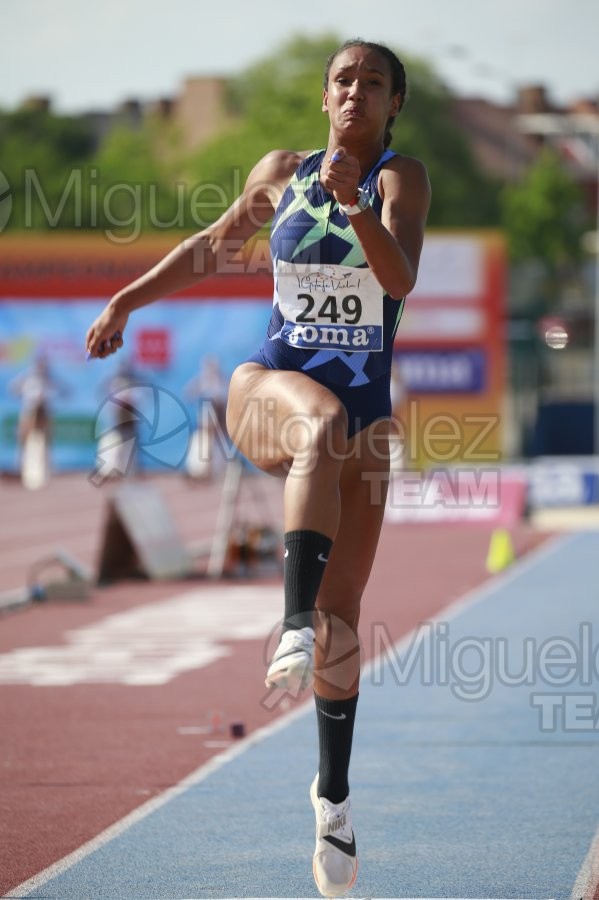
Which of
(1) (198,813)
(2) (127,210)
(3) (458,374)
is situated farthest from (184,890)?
(2) (127,210)

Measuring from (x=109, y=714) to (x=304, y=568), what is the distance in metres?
4.07

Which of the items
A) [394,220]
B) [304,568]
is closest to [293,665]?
[304,568]

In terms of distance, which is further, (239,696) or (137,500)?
(137,500)

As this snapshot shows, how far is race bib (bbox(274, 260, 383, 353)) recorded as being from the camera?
4.18 meters

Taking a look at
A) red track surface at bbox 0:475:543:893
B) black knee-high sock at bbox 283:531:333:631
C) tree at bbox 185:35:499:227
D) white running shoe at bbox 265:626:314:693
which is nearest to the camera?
white running shoe at bbox 265:626:314:693

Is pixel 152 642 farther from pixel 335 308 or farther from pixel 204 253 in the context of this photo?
pixel 335 308

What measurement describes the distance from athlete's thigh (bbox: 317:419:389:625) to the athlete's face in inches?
30.8

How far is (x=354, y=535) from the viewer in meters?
4.32

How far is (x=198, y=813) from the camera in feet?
18.0

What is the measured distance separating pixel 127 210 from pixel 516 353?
2631 centimetres

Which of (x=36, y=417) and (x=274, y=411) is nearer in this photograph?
(x=274, y=411)

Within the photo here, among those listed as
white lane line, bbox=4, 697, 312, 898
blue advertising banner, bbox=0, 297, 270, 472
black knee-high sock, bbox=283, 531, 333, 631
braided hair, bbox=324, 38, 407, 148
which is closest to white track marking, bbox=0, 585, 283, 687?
white lane line, bbox=4, 697, 312, 898

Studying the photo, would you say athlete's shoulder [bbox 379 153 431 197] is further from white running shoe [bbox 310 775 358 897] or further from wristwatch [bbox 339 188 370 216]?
white running shoe [bbox 310 775 358 897]

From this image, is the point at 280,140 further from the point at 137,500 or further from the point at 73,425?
the point at 137,500
